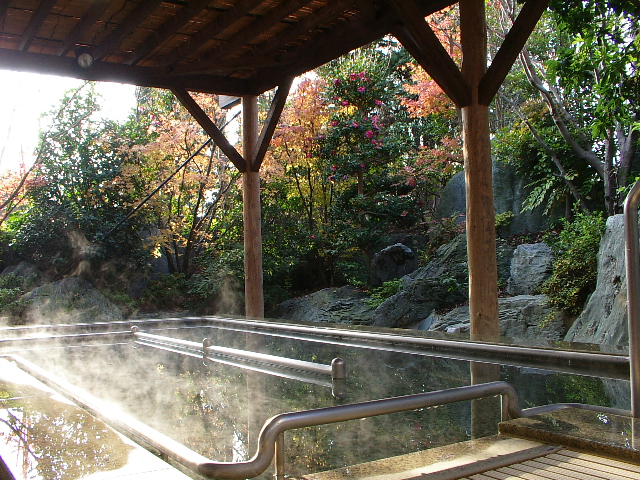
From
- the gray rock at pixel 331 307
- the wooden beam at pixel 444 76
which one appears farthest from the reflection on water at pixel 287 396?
the gray rock at pixel 331 307

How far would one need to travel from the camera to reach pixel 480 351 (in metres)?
3.81

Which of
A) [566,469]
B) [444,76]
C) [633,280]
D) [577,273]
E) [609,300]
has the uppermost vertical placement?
[444,76]

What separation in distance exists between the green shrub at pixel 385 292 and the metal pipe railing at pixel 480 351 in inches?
171

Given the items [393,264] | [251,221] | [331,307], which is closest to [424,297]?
[331,307]

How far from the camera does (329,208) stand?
12750 mm

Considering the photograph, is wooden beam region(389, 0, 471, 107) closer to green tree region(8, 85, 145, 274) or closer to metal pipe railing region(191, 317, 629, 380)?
metal pipe railing region(191, 317, 629, 380)

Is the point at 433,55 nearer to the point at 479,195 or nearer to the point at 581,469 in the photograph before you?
the point at 479,195

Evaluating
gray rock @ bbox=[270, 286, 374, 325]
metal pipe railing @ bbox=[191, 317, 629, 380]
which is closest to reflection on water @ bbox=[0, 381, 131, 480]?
metal pipe railing @ bbox=[191, 317, 629, 380]

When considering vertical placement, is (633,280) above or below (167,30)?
below

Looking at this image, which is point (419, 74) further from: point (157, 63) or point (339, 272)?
point (157, 63)

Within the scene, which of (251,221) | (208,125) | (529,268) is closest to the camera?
(208,125)

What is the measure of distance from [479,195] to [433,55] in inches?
43.2

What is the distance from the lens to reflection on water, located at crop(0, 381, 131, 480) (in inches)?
64.4

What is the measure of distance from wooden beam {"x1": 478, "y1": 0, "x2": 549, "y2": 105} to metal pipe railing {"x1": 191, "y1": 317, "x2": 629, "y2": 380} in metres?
1.87
